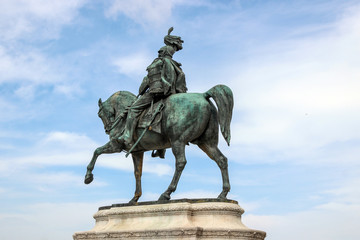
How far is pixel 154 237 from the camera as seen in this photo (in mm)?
12453

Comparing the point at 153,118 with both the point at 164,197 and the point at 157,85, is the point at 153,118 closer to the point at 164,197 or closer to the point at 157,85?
the point at 157,85

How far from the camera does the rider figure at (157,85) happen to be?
46.9 ft

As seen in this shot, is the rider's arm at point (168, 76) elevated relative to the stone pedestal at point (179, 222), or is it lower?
elevated

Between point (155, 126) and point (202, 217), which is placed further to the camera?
point (155, 126)

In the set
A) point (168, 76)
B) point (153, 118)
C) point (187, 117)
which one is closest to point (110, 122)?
point (153, 118)

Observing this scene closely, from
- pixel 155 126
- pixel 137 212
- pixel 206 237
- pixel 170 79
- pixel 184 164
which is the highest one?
pixel 170 79

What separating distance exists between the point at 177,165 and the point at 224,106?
6.36 feet

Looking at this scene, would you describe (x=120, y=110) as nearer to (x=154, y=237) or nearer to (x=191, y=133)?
(x=191, y=133)

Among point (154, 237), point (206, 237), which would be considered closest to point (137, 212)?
point (154, 237)

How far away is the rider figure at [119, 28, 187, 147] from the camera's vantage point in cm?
1429

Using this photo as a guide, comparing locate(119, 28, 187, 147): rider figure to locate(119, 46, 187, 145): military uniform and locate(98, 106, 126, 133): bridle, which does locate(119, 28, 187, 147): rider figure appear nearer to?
locate(119, 46, 187, 145): military uniform

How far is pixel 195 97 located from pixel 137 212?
331cm

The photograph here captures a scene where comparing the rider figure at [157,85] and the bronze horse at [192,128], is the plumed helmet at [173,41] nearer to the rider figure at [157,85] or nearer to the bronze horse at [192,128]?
the rider figure at [157,85]

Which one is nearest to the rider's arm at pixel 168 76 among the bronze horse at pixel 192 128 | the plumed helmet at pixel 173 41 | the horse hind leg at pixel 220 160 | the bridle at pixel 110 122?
the bronze horse at pixel 192 128
